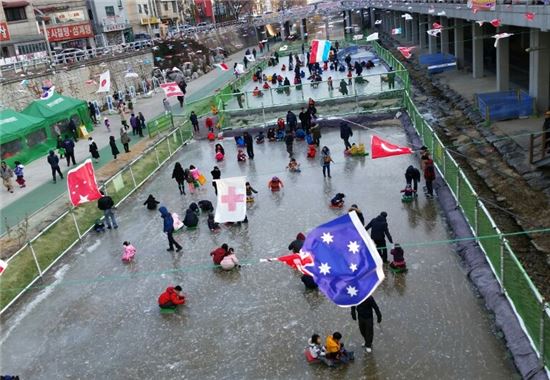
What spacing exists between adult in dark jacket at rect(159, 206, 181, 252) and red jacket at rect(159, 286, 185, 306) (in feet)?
9.27

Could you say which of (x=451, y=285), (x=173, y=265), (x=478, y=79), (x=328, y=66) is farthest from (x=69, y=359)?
(x=328, y=66)

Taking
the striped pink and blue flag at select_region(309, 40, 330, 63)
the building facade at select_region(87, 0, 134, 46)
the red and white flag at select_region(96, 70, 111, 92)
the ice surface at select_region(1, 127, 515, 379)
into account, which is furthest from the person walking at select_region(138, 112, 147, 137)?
the building facade at select_region(87, 0, 134, 46)

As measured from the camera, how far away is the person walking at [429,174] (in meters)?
15.7

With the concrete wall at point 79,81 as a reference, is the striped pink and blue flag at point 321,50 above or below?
above

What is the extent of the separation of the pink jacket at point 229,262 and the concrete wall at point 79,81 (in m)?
23.9

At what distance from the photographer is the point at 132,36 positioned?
78.2 m

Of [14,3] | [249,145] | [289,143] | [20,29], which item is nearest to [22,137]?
[249,145]

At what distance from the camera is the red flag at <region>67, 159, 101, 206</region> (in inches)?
554

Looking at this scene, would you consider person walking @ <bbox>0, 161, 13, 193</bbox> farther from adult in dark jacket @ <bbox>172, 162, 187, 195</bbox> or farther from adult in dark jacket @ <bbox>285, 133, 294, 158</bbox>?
adult in dark jacket @ <bbox>285, 133, 294, 158</bbox>

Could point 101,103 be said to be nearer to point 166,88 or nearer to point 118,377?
point 166,88

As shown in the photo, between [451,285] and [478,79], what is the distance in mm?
26313

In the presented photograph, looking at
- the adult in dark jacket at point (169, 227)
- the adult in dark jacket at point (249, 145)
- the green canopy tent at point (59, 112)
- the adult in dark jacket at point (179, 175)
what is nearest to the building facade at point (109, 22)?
the green canopy tent at point (59, 112)

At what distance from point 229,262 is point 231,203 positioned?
2.67 m

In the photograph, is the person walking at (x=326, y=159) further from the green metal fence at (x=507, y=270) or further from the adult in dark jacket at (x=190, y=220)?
the adult in dark jacket at (x=190, y=220)
